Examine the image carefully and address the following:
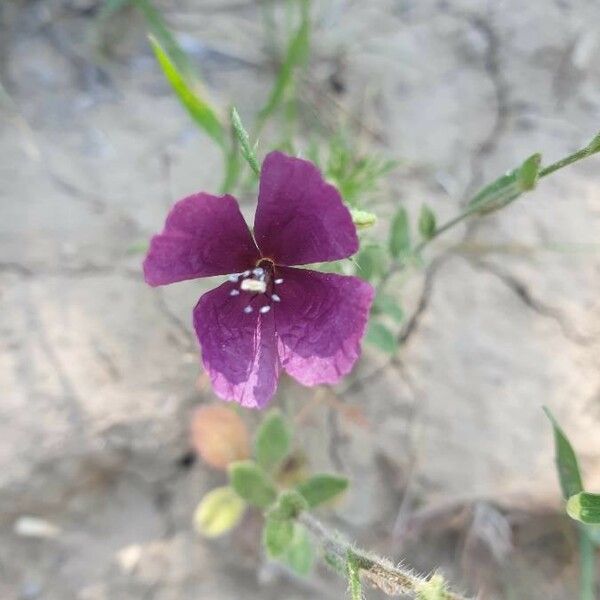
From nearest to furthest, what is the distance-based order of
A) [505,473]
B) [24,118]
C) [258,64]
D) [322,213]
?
[322,213] → [505,473] → [24,118] → [258,64]

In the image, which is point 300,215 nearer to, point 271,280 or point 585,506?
point 271,280

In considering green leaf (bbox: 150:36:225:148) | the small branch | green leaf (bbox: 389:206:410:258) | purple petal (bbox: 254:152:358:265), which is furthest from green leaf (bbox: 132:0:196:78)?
the small branch

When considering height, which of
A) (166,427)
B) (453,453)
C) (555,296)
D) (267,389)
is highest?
(267,389)

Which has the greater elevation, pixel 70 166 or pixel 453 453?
pixel 70 166

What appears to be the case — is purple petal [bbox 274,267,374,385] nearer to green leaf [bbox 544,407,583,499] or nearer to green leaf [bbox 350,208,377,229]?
green leaf [bbox 350,208,377,229]

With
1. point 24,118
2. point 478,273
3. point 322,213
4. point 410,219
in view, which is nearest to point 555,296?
point 478,273

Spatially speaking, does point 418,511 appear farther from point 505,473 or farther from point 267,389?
point 267,389

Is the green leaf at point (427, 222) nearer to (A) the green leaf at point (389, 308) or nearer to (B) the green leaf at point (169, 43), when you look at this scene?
(A) the green leaf at point (389, 308)
